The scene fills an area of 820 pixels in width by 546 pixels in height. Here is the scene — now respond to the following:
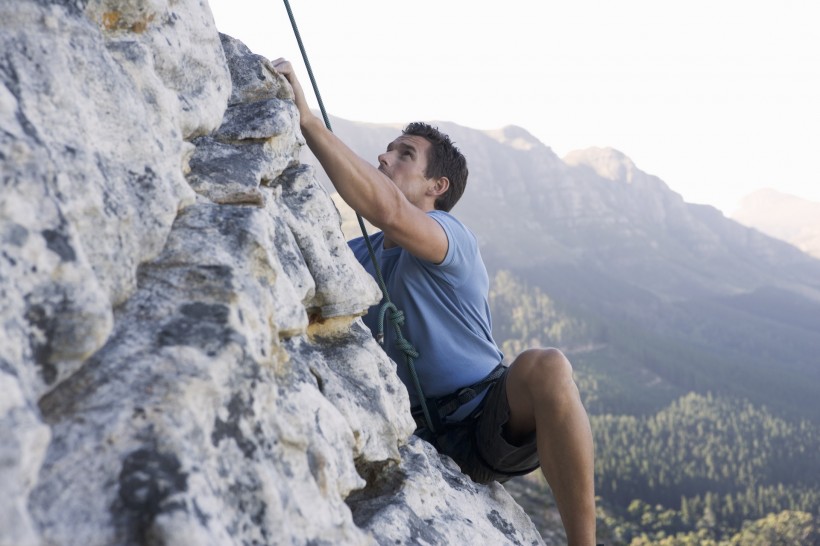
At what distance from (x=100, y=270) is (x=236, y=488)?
80 centimetres

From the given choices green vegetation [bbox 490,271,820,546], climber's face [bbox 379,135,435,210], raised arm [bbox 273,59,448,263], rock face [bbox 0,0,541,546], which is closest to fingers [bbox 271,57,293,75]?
raised arm [bbox 273,59,448,263]

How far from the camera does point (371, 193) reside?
3.59 meters

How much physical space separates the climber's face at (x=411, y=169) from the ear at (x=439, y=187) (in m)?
0.01

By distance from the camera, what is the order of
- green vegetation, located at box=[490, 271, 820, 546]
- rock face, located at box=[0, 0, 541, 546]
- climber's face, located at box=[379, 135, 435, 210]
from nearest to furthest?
rock face, located at box=[0, 0, 541, 546], climber's face, located at box=[379, 135, 435, 210], green vegetation, located at box=[490, 271, 820, 546]

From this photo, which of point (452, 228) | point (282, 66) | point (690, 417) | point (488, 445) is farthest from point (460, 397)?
point (690, 417)

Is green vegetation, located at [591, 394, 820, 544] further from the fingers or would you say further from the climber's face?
the fingers

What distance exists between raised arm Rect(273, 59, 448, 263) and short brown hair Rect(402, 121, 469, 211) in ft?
2.73

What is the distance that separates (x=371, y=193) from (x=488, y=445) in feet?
5.20

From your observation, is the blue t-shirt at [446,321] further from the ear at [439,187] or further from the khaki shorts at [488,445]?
the ear at [439,187]

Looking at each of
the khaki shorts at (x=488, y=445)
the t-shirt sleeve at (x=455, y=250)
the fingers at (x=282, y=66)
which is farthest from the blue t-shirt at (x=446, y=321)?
the fingers at (x=282, y=66)

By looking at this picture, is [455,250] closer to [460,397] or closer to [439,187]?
[439,187]

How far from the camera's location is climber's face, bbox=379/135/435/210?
450 centimetres

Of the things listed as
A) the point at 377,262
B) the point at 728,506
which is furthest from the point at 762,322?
→ the point at 377,262

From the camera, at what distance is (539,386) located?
11.9ft
